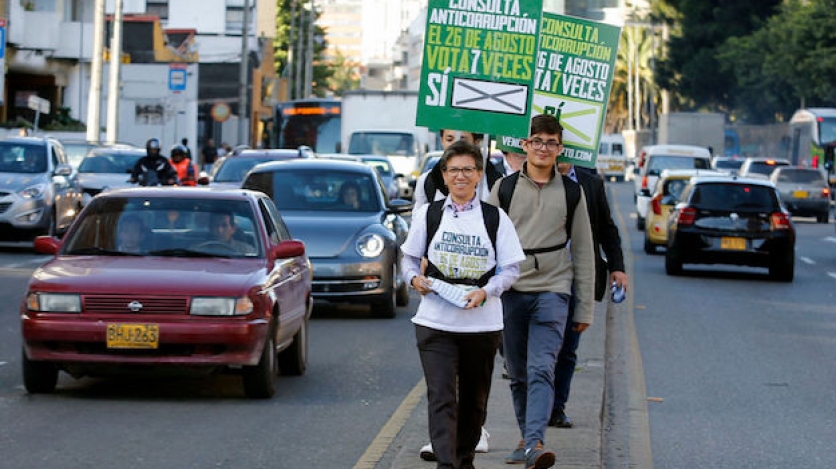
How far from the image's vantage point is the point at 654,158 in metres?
44.2

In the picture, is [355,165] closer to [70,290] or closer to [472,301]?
[70,290]

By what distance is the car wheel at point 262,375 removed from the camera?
10.7 meters

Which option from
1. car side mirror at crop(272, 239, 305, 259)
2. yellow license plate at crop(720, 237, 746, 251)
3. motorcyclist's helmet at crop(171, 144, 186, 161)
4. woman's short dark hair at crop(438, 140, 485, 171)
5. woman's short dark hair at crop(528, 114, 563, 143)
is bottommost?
yellow license plate at crop(720, 237, 746, 251)

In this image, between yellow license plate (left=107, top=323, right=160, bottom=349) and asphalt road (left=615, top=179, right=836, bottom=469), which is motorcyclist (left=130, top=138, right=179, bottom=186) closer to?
asphalt road (left=615, top=179, right=836, bottom=469)

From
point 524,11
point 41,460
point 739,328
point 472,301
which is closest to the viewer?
point 472,301

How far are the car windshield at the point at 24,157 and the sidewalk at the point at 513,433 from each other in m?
15.3

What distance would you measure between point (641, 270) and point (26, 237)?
932 centimetres

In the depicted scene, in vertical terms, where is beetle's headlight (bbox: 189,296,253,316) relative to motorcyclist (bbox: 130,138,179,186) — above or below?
above

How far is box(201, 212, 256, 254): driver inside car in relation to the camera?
451 inches

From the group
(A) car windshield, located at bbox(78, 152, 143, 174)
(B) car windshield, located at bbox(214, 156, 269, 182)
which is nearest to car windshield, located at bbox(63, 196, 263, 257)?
(B) car windshield, located at bbox(214, 156, 269, 182)

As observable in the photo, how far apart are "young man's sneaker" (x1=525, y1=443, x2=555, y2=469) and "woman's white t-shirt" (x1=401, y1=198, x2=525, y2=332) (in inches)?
27.4

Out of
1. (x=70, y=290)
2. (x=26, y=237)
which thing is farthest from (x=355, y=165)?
(x=26, y=237)

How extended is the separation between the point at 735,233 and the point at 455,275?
55.3 feet

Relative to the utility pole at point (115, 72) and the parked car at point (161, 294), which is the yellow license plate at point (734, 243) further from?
the utility pole at point (115, 72)
